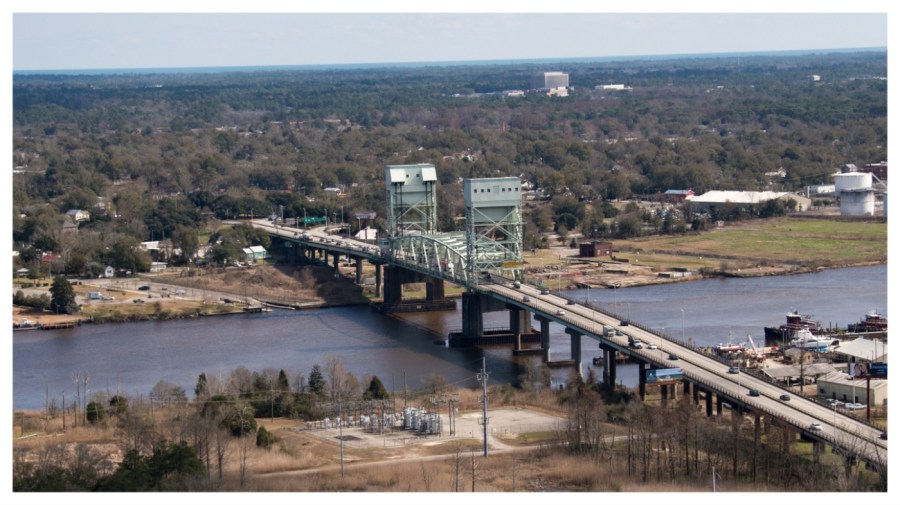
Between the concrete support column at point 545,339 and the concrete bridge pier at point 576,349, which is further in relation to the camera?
the concrete support column at point 545,339

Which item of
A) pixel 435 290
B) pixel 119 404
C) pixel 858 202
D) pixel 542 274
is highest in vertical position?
pixel 119 404

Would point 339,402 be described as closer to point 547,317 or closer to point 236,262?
point 547,317

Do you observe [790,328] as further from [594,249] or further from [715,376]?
[594,249]

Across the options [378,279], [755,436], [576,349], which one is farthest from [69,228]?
[755,436]

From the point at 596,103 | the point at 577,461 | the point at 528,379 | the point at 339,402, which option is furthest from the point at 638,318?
the point at 596,103

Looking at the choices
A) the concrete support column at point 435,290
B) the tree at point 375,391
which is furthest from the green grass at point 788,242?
the tree at point 375,391

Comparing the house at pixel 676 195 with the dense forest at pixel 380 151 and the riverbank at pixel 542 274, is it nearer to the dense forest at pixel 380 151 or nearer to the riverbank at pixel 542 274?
the dense forest at pixel 380 151

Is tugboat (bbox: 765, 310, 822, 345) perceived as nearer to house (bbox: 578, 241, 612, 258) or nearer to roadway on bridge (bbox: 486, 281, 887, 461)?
roadway on bridge (bbox: 486, 281, 887, 461)

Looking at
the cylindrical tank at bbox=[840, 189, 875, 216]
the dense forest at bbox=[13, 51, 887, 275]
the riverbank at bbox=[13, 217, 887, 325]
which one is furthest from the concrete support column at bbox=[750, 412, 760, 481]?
the cylindrical tank at bbox=[840, 189, 875, 216]

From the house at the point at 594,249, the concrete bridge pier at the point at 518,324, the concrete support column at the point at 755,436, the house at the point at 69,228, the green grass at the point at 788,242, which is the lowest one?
the green grass at the point at 788,242
